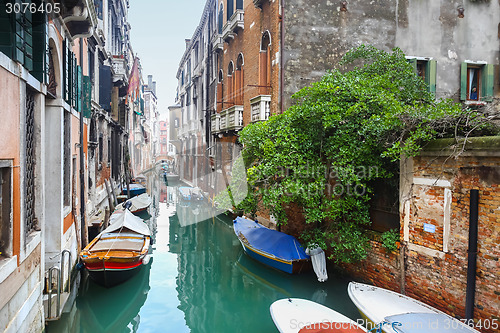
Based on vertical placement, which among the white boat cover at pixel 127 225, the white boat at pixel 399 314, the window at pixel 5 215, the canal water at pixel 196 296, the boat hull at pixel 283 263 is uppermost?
the window at pixel 5 215

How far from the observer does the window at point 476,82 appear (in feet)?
31.8

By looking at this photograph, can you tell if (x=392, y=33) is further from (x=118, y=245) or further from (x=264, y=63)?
(x=118, y=245)

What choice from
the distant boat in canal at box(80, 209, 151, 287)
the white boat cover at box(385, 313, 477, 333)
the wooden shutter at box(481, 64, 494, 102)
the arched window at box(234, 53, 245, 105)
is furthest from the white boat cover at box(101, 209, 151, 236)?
the wooden shutter at box(481, 64, 494, 102)

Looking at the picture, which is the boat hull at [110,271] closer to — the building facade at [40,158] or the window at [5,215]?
the building facade at [40,158]

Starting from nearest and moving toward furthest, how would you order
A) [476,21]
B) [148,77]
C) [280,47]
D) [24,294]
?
[24,294] → [280,47] → [476,21] → [148,77]

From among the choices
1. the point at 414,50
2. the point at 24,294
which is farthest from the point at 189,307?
the point at 414,50

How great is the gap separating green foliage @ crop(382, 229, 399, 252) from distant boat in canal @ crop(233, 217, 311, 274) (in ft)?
6.79

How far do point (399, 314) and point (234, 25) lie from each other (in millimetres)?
10643

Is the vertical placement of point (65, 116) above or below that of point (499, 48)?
below

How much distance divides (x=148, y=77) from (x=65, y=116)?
45716mm

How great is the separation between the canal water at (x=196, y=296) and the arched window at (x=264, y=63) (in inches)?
189

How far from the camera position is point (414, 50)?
9789mm

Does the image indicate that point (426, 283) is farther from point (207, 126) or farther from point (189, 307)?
point (207, 126)

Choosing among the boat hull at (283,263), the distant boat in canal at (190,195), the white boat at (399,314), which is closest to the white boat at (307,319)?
the white boat at (399,314)
